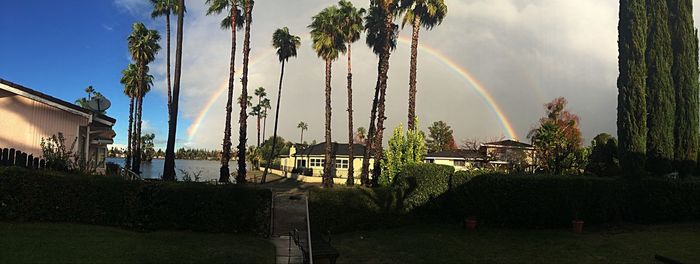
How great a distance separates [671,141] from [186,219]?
739 inches

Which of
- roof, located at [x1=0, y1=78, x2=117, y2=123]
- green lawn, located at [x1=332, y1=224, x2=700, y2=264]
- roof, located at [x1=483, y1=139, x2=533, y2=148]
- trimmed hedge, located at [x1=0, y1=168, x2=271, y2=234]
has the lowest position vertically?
green lawn, located at [x1=332, y1=224, x2=700, y2=264]

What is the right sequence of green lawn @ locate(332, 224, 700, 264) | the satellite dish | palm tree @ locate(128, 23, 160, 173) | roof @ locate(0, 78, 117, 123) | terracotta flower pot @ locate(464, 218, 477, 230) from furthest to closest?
palm tree @ locate(128, 23, 160, 173) < the satellite dish < terracotta flower pot @ locate(464, 218, 477, 230) < roof @ locate(0, 78, 117, 123) < green lawn @ locate(332, 224, 700, 264)

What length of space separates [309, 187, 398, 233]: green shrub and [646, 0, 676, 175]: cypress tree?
11.1 metres

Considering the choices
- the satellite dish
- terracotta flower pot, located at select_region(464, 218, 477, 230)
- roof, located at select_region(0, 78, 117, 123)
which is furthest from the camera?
the satellite dish

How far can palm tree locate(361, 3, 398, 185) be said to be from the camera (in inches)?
1228

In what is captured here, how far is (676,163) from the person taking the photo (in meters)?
18.8

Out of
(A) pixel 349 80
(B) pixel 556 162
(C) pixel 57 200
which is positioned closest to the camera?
(C) pixel 57 200

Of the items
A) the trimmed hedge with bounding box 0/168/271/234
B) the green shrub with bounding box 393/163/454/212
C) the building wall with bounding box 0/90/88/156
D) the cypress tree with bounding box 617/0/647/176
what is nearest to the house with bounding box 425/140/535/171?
the cypress tree with bounding box 617/0/647/176

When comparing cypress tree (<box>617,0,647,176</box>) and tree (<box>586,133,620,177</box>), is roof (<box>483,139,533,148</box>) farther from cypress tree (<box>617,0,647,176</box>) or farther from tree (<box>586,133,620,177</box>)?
cypress tree (<box>617,0,647,176</box>)

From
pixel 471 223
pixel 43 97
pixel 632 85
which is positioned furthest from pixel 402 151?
pixel 43 97

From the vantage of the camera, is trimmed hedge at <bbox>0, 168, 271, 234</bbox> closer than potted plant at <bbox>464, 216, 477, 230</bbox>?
Yes

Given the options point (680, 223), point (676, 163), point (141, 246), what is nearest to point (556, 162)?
point (676, 163)

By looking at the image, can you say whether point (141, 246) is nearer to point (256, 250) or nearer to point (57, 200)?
point (256, 250)

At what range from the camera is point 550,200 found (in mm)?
15500
